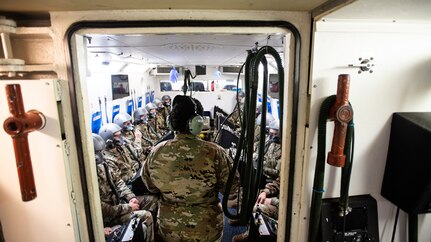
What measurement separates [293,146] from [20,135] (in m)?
1.42

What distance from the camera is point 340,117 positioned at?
116 centimetres

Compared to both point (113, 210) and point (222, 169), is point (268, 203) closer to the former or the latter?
point (222, 169)

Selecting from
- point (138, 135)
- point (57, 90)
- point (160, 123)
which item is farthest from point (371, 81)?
point (160, 123)

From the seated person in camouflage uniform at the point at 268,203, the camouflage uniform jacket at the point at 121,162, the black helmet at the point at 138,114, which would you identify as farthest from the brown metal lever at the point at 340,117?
the black helmet at the point at 138,114

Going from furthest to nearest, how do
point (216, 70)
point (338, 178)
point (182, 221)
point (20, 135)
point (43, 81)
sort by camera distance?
point (216, 70), point (182, 221), point (338, 178), point (43, 81), point (20, 135)

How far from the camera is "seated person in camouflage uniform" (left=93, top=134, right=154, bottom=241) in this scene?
3.17m

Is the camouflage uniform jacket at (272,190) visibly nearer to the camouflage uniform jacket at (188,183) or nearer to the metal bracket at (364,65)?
the camouflage uniform jacket at (188,183)

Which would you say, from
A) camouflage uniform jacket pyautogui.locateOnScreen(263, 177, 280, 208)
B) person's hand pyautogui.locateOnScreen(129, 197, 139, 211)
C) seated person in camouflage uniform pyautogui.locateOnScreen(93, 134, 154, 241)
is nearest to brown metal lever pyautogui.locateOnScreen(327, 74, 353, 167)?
seated person in camouflage uniform pyautogui.locateOnScreen(93, 134, 154, 241)

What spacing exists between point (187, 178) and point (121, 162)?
3.43 metres

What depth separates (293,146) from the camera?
134cm

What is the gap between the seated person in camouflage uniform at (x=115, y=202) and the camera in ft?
10.4

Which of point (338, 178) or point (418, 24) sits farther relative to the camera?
point (338, 178)

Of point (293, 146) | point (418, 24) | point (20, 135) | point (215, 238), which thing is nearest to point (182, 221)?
point (215, 238)

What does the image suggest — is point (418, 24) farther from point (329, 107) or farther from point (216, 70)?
point (216, 70)
